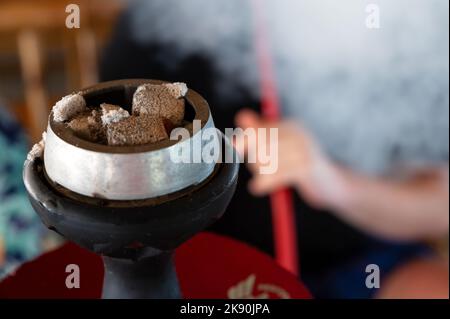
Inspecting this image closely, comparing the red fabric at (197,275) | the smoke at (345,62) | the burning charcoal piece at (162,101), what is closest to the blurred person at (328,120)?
the smoke at (345,62)

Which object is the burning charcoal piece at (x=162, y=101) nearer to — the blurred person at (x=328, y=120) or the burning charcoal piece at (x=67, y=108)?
the burning charcoal piece at (x=67, y=108)

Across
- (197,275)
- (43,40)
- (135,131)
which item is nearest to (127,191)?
(135,131)

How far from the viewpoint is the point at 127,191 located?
1.85 ft

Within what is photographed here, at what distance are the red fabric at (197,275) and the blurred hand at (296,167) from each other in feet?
2.51

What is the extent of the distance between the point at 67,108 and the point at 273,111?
46.1 inches

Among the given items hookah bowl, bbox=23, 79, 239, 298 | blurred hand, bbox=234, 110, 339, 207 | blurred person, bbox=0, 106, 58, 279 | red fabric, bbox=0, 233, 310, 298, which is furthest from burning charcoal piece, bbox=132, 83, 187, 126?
blurred person, bbox=0, 106, 58, 279

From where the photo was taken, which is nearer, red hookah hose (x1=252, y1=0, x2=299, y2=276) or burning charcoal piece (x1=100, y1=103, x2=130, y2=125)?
burning charcoal piece (x1=100, y1=103, x2=130, y2=125)

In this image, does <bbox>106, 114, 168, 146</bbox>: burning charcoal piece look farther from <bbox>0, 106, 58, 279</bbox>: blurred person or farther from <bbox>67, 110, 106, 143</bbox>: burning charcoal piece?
<bbox>0, 106, 58, 279</bbox>: blurred person

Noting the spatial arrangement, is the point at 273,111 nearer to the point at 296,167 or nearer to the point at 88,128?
the point at 296,167

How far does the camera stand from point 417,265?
1.74 meters

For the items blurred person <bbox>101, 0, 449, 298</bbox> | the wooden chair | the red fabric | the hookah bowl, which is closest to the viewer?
the hookah bowl

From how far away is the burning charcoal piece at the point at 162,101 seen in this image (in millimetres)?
622

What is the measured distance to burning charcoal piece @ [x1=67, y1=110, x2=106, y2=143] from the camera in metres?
0.59
